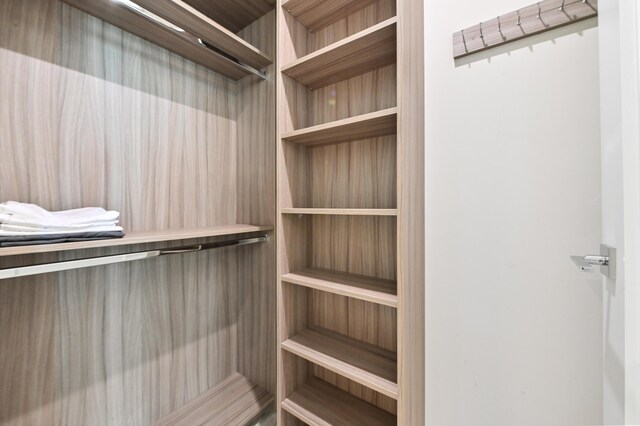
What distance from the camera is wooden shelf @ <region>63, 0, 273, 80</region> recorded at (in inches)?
35.5

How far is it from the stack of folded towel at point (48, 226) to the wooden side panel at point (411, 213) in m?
0.97

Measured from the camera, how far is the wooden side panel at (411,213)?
81 cm

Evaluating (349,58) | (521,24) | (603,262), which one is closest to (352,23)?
(349,58)

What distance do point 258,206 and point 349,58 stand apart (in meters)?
0.81

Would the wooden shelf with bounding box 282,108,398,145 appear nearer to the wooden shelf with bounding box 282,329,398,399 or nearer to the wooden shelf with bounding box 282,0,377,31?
the wooden shelf with bounding box 282,0,377,31

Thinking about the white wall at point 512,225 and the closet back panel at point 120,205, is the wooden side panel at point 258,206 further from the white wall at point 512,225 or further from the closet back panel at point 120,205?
the white wall at point 512,225

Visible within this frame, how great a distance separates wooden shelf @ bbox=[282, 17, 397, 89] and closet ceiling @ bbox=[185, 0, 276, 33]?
0.44m

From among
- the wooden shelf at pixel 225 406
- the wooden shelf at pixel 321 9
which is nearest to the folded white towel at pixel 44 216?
the wooden shelf at pixel 225 406

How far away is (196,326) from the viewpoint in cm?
127

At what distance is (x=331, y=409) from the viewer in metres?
1.06

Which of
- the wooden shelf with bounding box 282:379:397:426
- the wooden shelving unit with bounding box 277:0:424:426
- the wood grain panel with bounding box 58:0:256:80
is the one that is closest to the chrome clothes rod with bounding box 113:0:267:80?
the wood grain panel with bounding box 58:0:256:80

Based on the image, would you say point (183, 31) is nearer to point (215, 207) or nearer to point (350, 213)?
point (215, 207)

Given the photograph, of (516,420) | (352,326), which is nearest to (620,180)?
(516,420)

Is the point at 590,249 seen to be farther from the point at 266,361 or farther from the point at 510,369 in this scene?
the point at 266,361
